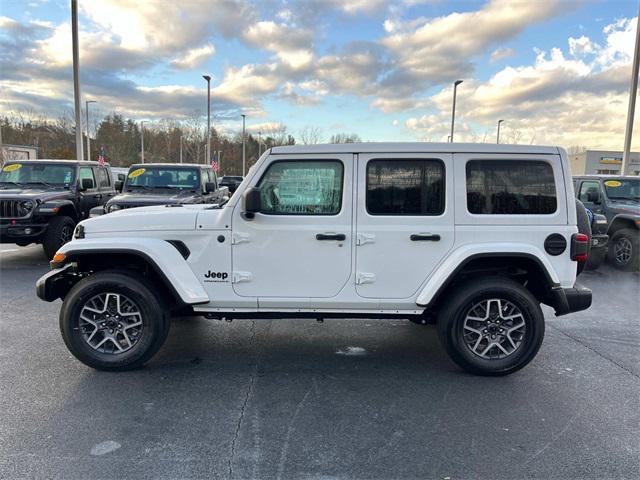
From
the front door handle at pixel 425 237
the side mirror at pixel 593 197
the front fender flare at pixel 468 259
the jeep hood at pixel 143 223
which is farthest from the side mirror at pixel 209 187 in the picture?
the side mirror at pixel 593 197

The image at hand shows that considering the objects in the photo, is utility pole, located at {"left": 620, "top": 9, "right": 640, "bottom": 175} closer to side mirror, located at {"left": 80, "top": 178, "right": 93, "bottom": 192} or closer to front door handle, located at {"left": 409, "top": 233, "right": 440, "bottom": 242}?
front door handle, located at {"left": 409, "top": 233, "right": 440, "bottom": 242}

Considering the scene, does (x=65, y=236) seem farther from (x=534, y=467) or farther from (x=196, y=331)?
(x=534, y=467)

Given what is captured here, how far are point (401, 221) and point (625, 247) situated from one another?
7169 millimetres

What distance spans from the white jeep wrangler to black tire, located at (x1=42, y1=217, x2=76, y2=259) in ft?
16.7

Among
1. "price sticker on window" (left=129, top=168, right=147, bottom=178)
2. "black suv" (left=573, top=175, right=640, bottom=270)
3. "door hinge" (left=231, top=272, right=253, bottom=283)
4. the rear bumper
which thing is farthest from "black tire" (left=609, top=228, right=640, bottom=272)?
"price sticker on window" (left=129, top=168, right=147, bottom=178)

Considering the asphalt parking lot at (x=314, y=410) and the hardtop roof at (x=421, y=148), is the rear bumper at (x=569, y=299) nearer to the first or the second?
the asphalt parking lot at (x=314, y=410)

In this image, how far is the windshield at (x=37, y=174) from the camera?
9516 millimetres

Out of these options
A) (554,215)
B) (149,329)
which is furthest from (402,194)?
(149,329)

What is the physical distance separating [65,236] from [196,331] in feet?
17.2

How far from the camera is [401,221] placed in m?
3.94

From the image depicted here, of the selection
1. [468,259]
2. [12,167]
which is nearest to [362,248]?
[468,259]

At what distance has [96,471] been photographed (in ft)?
8.65

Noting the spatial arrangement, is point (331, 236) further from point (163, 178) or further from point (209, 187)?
point (163, 178)

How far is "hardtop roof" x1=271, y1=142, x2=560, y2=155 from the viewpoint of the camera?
3.97 metres
